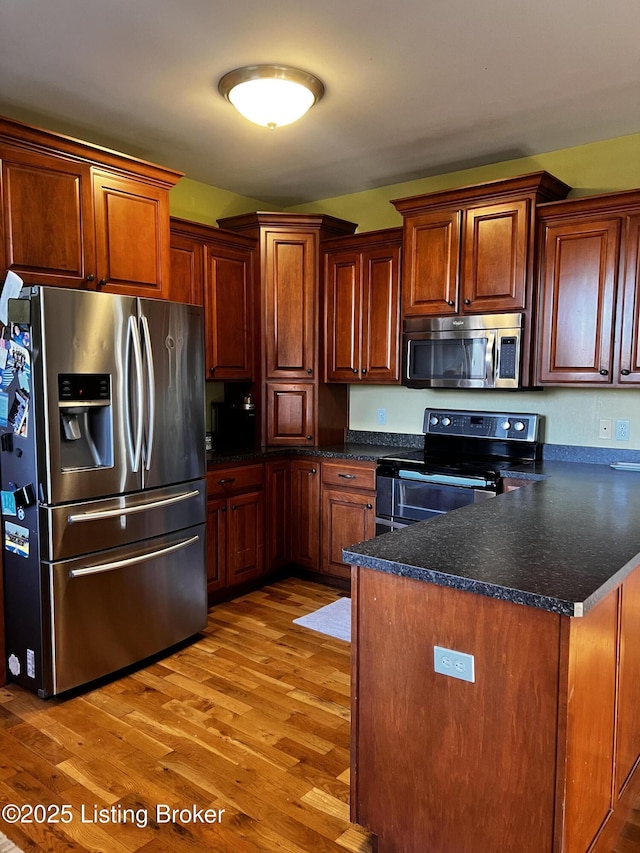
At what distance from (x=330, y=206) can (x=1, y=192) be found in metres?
2.50

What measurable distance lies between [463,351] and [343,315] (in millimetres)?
933

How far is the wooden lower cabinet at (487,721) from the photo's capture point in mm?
1341

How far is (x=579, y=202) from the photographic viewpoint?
3.04m

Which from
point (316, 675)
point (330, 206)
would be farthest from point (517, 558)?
point (330, 206)

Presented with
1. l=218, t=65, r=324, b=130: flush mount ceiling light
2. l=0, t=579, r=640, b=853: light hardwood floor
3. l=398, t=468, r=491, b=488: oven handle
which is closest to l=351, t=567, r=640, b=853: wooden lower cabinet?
l=0, t=579, r=640, b=853: light hardwood floor

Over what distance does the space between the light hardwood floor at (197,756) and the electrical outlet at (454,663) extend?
0.71m

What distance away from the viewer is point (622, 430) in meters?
3.26

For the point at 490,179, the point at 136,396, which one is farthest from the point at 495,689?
the point at 490,179

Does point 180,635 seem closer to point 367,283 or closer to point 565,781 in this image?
point 565,781

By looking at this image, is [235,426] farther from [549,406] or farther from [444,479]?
[549,406]

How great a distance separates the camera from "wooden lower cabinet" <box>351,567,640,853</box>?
1341 mm

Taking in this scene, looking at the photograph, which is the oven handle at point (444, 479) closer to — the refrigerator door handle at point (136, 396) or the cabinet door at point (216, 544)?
the cabinet door at point (216, 544)

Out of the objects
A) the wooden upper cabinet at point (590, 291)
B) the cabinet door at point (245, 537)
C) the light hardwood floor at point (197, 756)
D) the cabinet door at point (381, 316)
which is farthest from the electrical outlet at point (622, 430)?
the cabinet door at point (245, 537)

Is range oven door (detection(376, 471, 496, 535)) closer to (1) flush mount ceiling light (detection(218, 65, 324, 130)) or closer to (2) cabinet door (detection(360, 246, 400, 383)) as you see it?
(2) cabinet door (detection(360, 246, 400, 383))
